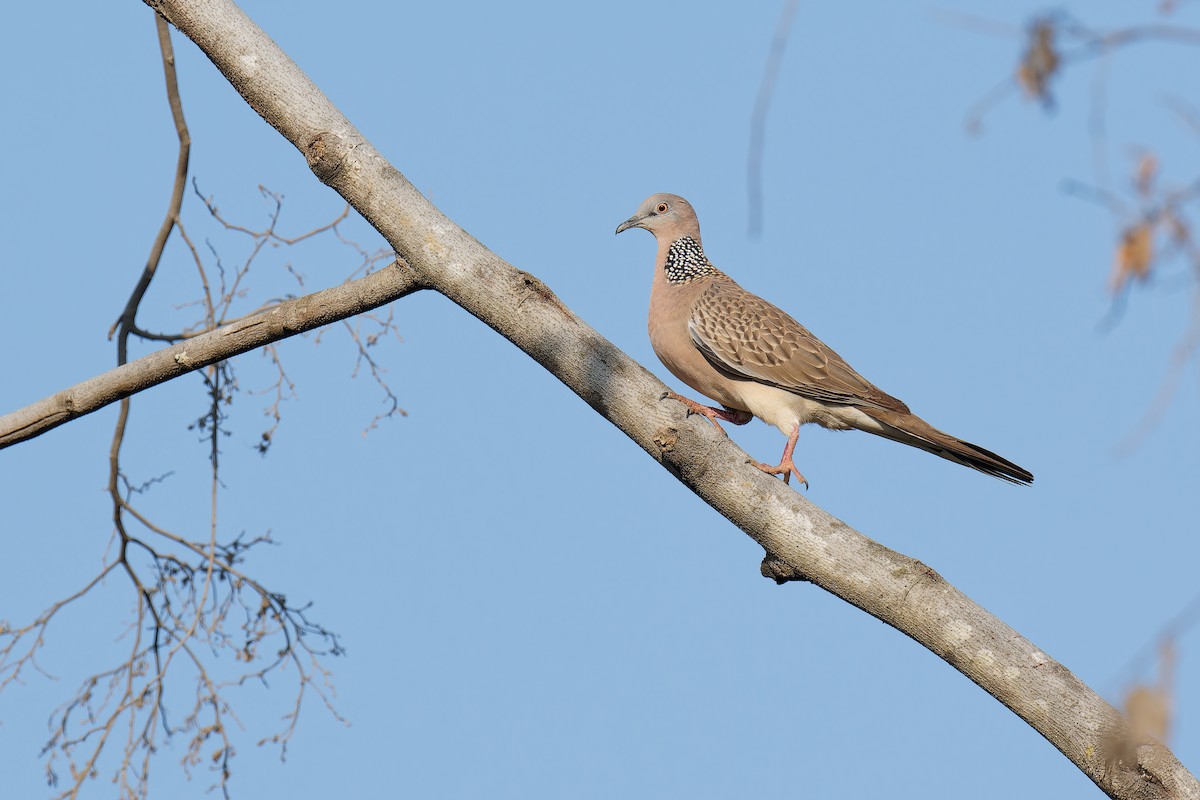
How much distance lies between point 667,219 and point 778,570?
4.05 meters

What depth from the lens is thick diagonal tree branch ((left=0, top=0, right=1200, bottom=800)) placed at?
3.21 metres

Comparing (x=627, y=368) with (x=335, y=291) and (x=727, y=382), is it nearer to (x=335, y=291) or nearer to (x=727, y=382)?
(x=335, y=291)

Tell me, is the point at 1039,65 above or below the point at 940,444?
below

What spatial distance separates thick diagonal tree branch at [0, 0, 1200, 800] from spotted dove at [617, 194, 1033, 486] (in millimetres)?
1940

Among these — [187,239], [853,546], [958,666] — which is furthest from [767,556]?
[187,239]

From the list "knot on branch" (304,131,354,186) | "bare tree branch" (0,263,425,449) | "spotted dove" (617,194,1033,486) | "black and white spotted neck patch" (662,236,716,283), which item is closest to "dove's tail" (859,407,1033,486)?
"spotted dove" (617,194,1033,486)

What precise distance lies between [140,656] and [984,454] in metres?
3.61

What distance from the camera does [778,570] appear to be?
367 cm

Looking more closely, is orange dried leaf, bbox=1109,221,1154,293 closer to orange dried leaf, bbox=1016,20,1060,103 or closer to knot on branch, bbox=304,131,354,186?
orange dried leaf, bbox=1016,20,1060,103

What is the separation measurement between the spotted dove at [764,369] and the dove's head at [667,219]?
563 mm

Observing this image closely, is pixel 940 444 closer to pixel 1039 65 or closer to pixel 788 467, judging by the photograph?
pixel 788 467

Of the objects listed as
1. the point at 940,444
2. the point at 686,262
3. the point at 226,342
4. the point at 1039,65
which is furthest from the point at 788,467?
the point at 1039,65

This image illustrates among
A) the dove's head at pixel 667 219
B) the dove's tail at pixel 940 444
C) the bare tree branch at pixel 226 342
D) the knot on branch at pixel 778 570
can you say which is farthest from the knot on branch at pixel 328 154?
the dove's head at pixel 667 219

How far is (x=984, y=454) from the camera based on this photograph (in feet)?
17.0
